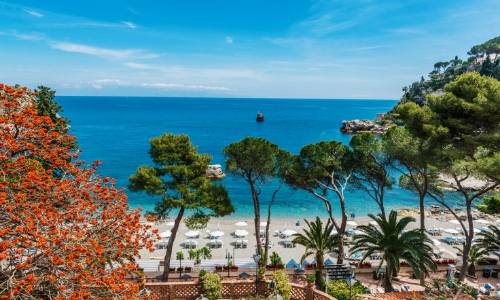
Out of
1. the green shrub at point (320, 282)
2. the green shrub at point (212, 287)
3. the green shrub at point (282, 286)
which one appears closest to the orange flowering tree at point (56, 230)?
the green shrub at point (212, 287)


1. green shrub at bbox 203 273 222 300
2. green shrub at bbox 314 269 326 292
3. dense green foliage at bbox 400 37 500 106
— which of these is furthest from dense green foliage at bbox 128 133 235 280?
dense green foliage at bbox 400 37 500 106

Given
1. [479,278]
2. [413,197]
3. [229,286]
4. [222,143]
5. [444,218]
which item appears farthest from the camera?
[222,143]

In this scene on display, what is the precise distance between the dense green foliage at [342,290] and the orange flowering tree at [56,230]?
6.72 metres

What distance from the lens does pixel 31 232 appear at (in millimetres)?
5426

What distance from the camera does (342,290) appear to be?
34.1 feet

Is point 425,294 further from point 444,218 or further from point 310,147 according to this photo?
point 444,218

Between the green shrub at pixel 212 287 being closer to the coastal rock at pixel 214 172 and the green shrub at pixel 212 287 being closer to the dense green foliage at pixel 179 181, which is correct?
the dense green foliage at pixel 179 181

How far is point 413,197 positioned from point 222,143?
152 ft

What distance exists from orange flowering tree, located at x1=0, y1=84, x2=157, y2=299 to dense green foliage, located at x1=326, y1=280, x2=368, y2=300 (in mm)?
6721

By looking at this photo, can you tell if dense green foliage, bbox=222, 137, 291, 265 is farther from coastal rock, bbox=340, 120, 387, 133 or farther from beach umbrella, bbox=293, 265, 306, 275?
coastal rock, bbox=340, 120, 387, 133

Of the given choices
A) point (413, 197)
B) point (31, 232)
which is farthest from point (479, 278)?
point (413, 197)

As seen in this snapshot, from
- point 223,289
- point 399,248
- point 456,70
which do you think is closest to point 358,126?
point 456,70

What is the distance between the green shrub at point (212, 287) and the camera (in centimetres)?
1007

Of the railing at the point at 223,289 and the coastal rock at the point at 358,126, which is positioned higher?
the coastal rock at the point at 358,126
